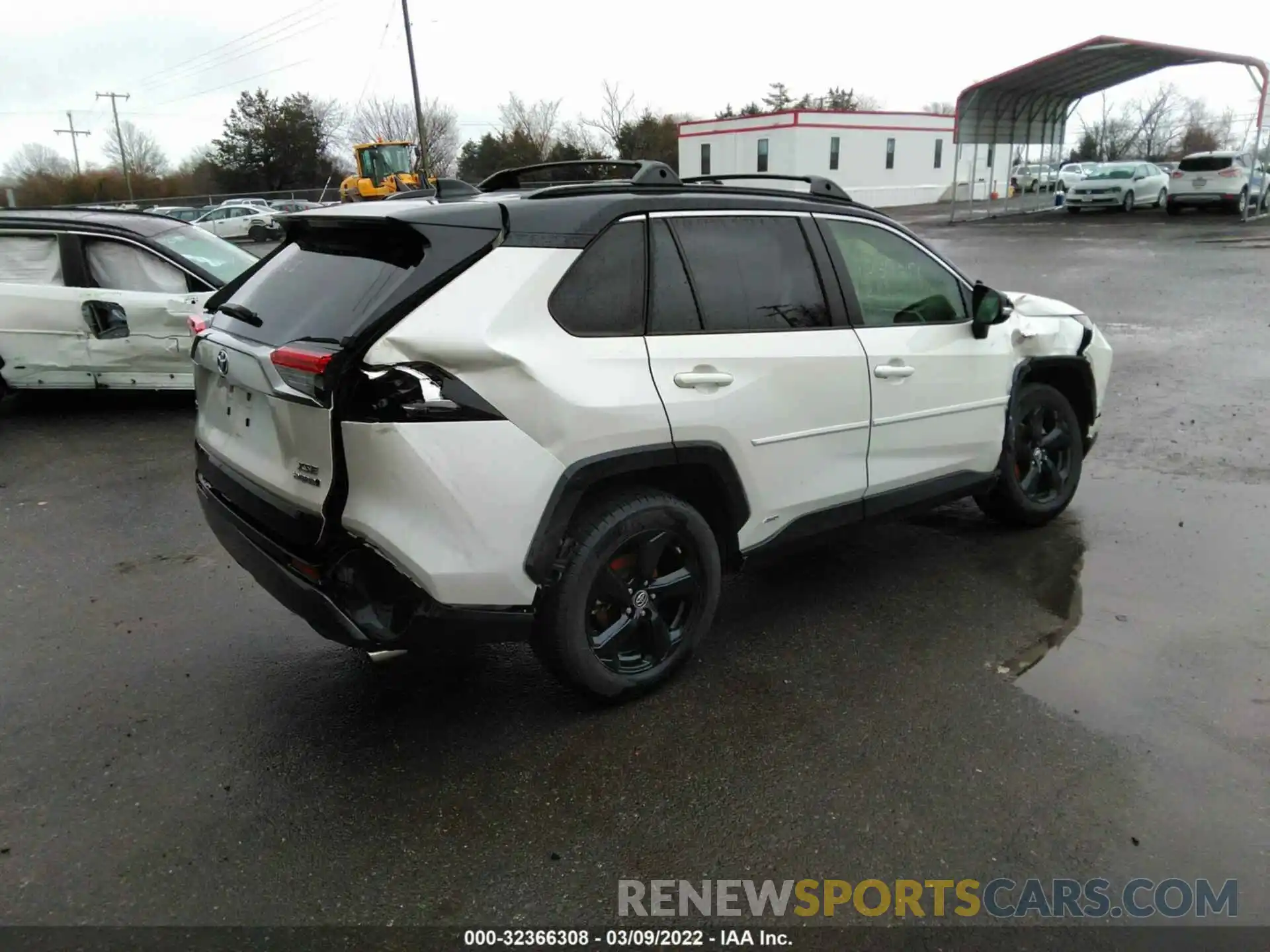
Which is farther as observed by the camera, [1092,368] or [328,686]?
[1092,368]

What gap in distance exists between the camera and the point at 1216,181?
26906 millimetres

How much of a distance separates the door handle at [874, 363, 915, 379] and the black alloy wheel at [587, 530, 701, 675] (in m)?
1.21

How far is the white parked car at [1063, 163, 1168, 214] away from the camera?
3016 centimetres

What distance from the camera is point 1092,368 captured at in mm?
5098

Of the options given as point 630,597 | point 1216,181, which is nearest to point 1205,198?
point 1216,181

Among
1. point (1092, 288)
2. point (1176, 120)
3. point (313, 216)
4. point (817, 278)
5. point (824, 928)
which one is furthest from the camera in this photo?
point (1176, 120)

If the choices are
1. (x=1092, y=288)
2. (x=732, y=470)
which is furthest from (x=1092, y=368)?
(x=1092, y=288)

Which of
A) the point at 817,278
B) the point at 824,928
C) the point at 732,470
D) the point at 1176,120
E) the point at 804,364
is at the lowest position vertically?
the point at 824,928

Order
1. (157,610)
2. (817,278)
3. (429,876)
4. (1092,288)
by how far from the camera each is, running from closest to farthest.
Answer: (429,876)
(817,278)
(157,610)
(1092,288)

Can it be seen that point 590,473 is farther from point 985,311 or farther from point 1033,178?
point 1033,178

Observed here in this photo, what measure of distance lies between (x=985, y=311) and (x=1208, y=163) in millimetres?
28570

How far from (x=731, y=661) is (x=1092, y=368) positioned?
9.42 ft

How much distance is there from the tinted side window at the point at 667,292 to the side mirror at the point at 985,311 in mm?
1706

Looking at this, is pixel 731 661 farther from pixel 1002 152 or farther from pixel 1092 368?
pixel 1002 152
